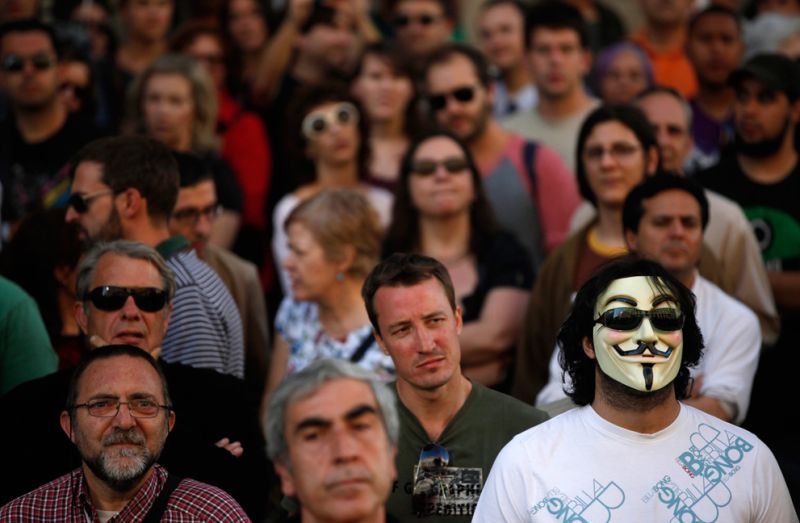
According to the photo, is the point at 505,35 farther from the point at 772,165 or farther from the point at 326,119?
the point at 772,165

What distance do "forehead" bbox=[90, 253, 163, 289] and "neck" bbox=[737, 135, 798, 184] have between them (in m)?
3.61

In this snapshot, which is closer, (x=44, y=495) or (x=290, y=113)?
(x=44, y=495)

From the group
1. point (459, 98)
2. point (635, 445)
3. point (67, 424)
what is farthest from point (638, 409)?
point (459, 98)

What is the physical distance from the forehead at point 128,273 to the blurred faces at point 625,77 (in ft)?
14.1

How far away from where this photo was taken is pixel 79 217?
269 inches

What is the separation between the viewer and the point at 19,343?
6.34 meters

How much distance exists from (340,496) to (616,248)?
11.2 ft

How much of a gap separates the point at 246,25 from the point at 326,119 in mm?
1782

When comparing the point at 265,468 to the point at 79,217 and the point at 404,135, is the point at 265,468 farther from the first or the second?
the point at 404,135

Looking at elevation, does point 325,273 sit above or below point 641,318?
below

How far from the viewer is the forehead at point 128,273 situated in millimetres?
6145

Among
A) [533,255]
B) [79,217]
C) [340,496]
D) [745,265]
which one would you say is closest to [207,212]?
[79,217]

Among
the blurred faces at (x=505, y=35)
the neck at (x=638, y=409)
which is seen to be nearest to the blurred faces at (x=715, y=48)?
the blurred faces at (x=505, y=35)

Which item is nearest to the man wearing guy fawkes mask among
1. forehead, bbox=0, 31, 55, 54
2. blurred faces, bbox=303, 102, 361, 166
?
blurred faces, bbox=303, 102, 361, 166
